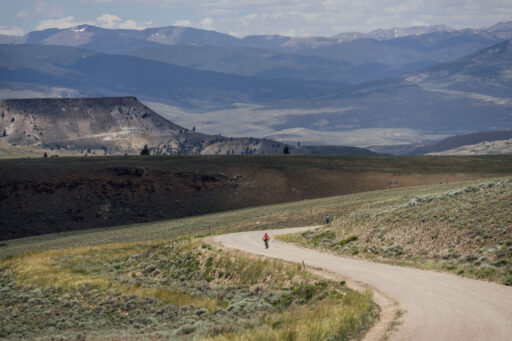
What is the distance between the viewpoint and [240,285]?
102 feet

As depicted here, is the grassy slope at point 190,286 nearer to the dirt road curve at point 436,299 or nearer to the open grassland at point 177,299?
the open grassland at point 177,299

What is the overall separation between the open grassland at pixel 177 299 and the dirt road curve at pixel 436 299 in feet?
4.87

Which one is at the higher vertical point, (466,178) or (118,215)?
(466,178)

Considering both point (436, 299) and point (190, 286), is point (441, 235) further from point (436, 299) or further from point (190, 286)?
point (190, 286)

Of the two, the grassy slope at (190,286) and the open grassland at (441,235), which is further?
the open grassland at (441,235)

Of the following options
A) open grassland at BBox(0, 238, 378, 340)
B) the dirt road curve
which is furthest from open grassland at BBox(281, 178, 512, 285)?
open grassland at BBox(0, 238, 378, 340)

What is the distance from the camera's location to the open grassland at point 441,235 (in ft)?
95.2

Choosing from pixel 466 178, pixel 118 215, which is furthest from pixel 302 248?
pixel 466 178

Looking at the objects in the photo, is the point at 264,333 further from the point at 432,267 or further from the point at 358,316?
the point at 432,267

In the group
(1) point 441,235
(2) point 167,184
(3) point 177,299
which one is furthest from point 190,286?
(2) point 167,184

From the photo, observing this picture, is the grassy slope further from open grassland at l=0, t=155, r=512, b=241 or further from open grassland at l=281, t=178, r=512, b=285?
open grassland at l=0, t=155, r=512, b=241

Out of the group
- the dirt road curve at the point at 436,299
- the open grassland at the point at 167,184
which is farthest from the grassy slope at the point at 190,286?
the open grassland at the point at 167,184

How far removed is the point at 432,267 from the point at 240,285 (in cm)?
845

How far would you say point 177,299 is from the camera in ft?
99.6
